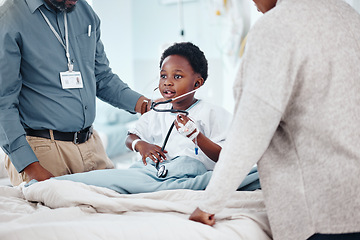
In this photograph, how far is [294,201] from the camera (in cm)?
101

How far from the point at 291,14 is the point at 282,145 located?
368 millimetres

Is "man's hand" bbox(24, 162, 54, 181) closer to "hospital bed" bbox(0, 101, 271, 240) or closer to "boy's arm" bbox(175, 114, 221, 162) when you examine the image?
"hospital bed" bbox(0, 101, 271, 240)

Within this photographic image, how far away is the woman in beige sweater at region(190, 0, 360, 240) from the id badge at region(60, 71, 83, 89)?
104cm

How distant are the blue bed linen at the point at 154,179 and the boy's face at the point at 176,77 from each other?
0.36 meters

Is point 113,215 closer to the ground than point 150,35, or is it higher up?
higher up

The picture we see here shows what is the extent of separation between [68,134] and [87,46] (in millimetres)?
479

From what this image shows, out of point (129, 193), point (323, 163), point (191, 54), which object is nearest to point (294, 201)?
point (323, 163)

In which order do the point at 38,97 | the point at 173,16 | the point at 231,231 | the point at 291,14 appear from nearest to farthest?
1. the point at 291,14
2. the point at 231,231
3. the point at 38,97
4. the point at 173,16

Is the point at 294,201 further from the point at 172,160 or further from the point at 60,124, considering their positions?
the point at 60,124

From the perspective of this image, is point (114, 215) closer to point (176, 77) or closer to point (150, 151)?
point (150, 151)

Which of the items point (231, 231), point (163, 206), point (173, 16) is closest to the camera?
point (231, 231)

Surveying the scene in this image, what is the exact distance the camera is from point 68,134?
A: 1.83 meters

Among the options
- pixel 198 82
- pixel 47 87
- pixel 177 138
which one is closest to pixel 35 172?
pixel 47 87

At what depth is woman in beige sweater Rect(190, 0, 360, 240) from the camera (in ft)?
3.10
